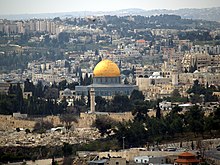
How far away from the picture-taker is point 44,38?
216 ft

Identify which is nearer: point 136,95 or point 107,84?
point 136,95

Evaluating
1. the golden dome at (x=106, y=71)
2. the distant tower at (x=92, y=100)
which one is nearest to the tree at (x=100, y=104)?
the distant tower at (x=92, y=100)

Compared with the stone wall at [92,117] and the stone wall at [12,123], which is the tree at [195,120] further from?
the stone wall at [12,123]

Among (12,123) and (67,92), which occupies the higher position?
(12,123)

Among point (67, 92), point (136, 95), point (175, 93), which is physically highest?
point (136, 95)

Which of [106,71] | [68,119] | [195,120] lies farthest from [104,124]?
[106,71]

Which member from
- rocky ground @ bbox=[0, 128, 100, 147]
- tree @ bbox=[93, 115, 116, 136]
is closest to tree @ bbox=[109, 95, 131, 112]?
tree @ bbox=[93, 115, 116, 136]

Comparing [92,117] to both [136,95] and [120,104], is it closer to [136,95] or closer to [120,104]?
[120,104]

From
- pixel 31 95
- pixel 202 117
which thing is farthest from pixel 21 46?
pixel 202 117

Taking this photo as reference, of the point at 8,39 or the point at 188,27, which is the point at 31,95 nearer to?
the point at 8,39

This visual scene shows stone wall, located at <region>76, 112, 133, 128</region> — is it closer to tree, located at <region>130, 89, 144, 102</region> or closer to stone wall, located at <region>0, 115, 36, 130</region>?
stone wall, located at <region>0, 115, 36, 130</region>

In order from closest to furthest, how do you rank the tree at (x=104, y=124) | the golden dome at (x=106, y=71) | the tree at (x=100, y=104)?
1. the tree at (x=104, y=124)
2. the tree at (x=100, y=104)
3. the golden dome at (x=106, y=71)

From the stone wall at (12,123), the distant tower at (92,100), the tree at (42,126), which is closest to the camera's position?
the tree at (42,126)

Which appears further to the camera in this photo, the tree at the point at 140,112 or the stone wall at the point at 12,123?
the stone wall at the point at 12,123
